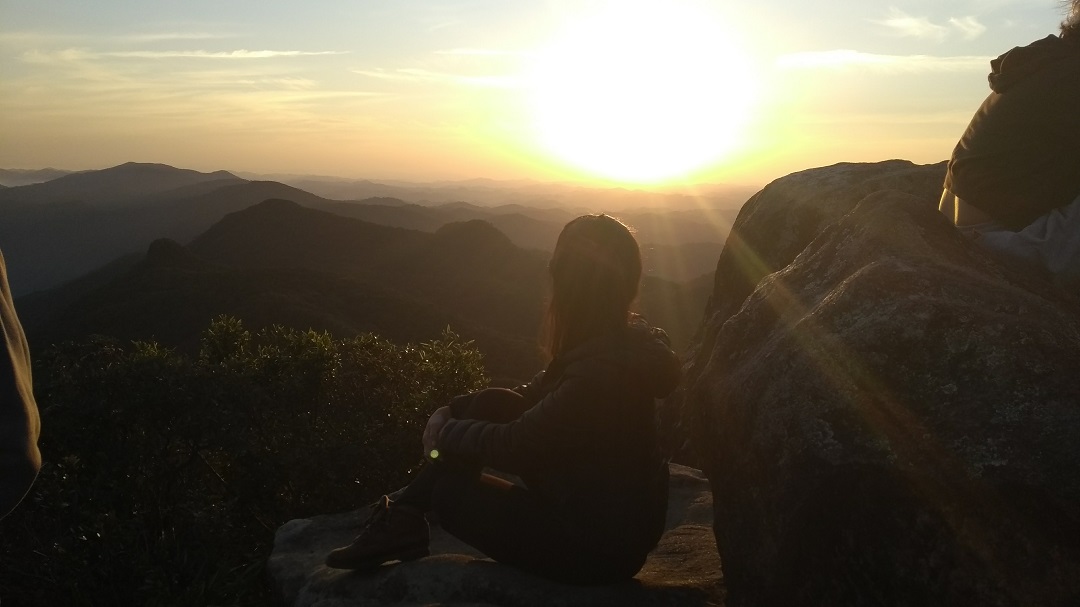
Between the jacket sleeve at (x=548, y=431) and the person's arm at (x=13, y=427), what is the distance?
1.66m

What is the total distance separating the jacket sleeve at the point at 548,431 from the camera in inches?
115

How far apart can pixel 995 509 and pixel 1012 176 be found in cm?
178

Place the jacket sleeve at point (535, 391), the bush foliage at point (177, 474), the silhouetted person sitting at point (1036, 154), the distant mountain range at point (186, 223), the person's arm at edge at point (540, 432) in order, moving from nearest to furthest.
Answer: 1. the person's arm at edge at point (540, 432)
2. the silhouetted person sitting at point (1036, 154)
3. the jacket sleeve at point (535, 391)
4. the bush foliage at point (177, 474)
5. the distant mountain range at point (186, 223)

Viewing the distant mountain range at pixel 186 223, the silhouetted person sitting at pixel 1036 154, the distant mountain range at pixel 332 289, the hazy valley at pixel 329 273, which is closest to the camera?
the silhouetted person sitting at pixel 1036 154

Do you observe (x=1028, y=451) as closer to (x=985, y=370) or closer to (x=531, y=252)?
(x=985, y=370)

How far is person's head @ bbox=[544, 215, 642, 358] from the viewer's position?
3.04 m

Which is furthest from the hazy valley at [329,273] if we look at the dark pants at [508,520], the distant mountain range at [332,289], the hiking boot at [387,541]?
the hiking boot at [387,541]

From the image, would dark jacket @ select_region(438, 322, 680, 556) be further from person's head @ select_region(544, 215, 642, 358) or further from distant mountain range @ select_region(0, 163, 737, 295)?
distant mountain range @ select_region(0, 163, 737, 295)

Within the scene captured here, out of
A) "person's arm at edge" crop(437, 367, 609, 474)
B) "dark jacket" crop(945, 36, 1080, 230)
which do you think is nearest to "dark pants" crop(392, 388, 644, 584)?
"person's arm at edge" crop(437, 367, 609, 474)

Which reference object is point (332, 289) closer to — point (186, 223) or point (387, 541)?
point (387, 541)

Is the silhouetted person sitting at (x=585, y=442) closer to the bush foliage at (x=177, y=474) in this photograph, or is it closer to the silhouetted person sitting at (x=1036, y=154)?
the silhouetted person sitting at (x=1036, y=154)

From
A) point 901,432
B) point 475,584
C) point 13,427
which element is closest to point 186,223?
point 475,584

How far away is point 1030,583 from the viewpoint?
2.27 metres

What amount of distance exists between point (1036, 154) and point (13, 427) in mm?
3790
